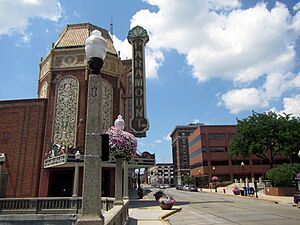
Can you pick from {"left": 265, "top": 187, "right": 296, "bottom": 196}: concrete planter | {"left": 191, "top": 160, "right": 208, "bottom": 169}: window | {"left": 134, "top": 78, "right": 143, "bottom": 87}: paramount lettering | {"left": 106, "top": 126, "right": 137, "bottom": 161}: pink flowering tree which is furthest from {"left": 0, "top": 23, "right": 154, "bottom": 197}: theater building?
{"left": 191, "top": 160, "right": 208, "bottom": 169}: window

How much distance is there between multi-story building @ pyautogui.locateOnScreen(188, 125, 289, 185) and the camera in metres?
79.8

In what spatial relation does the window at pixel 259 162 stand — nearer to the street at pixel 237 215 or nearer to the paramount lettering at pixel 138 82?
the paramount lettering at pixel 138 82

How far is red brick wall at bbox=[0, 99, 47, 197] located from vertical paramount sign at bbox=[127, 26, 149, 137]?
34.3 feet

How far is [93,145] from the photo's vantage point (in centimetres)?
618

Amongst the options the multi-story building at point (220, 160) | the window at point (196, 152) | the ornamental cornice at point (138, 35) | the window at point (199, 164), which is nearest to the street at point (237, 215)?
the ornamental cornice at point (138, 35)

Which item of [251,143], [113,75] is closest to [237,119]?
[251,143]

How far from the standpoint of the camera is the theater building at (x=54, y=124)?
28.9 m

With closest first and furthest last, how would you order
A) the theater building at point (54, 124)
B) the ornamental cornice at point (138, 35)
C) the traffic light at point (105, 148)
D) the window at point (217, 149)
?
the traffic light at point (105, 148), the theater building at point (54, 124), the ornamental cornice at point (138, 35), the window at point (217, 149)

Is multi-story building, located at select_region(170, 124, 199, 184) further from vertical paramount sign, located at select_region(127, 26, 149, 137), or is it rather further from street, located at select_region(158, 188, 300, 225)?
street, located at select_region(158, 188, 300, 225)

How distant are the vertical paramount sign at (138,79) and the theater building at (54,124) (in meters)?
2.29

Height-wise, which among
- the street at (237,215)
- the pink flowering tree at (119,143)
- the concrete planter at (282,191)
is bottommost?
the street at (237,215)

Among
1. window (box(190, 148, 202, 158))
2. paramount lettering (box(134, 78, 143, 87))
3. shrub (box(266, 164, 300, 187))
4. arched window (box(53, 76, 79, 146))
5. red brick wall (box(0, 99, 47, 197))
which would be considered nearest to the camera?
red brick wall (box(0, 99, 47, 197))

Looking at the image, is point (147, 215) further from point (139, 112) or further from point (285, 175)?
point (285, 175)

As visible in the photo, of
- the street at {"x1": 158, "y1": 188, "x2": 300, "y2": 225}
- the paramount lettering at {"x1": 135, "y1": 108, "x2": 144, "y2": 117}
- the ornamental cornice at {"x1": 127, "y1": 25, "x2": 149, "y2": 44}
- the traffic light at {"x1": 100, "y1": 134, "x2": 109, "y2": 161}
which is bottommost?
the street at {"x1": 158, "y1": 188, "x2": 300, "y2": 225}
